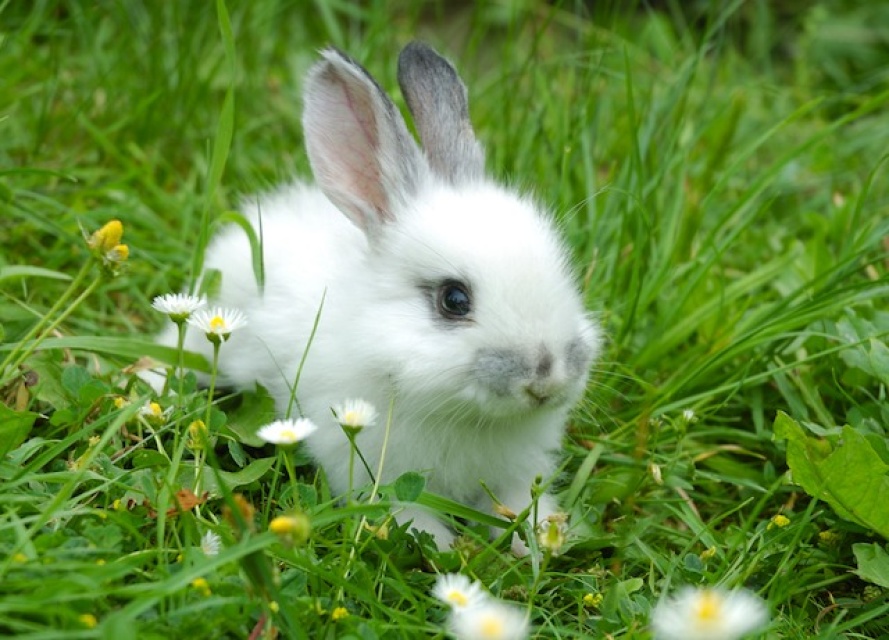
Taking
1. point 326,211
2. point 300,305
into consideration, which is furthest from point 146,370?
point 326,211

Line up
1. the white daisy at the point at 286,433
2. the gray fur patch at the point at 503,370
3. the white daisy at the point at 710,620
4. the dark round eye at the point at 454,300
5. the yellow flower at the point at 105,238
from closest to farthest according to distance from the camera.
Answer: the white daisy at the point at 710,620
the white daisy at the point at 286,433
the yellow flower at the point at 105,238
the gray fur patch at the point at 503,370
the dark round eye at the point at 454,300

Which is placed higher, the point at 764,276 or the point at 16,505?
the point at 764,276

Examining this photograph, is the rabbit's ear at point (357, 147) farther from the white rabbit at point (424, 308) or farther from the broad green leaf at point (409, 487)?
the broad green leaf at point (409, 487)

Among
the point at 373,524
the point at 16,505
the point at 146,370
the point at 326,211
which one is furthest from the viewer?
the point at 326,211

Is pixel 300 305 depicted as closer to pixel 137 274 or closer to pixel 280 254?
pixel 280 254

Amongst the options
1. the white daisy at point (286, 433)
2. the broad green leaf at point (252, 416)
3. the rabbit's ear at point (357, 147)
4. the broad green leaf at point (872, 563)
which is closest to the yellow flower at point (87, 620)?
the white daisy at point (286, 433)

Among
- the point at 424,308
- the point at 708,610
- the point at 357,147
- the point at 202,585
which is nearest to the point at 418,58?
the point at 357,147
